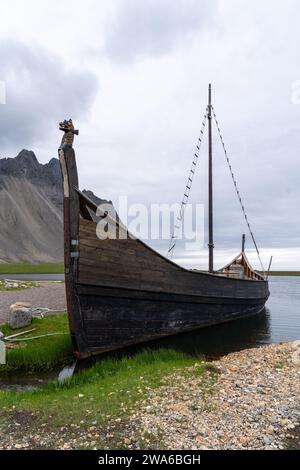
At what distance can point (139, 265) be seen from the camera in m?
14.9

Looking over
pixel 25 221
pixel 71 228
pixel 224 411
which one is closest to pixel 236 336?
pixel 71 228

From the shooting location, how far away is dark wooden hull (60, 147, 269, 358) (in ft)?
42.0

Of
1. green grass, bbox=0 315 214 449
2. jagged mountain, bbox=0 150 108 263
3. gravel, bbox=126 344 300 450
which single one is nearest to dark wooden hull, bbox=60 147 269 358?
green grass, bbox=0 315 214 449

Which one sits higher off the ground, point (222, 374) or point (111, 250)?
point (111, 250)

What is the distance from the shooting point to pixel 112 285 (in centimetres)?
1383

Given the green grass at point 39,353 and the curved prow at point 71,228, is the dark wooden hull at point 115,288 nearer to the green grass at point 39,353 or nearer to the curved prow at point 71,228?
the curved prow at point 71,228

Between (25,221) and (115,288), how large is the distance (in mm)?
161168

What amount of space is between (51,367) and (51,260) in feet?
498

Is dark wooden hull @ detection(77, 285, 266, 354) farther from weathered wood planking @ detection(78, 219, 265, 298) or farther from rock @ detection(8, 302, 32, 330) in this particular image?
rock @ detection(8, 302, 32, 330)

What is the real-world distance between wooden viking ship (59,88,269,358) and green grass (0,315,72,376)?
28.8 inches

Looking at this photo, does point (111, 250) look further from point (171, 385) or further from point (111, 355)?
point (171, 385)

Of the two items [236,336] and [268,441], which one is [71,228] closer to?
[268,441]

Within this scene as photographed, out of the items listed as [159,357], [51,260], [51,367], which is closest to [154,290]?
[159,357]

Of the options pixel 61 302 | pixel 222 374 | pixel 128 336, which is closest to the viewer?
pixel 222 374
